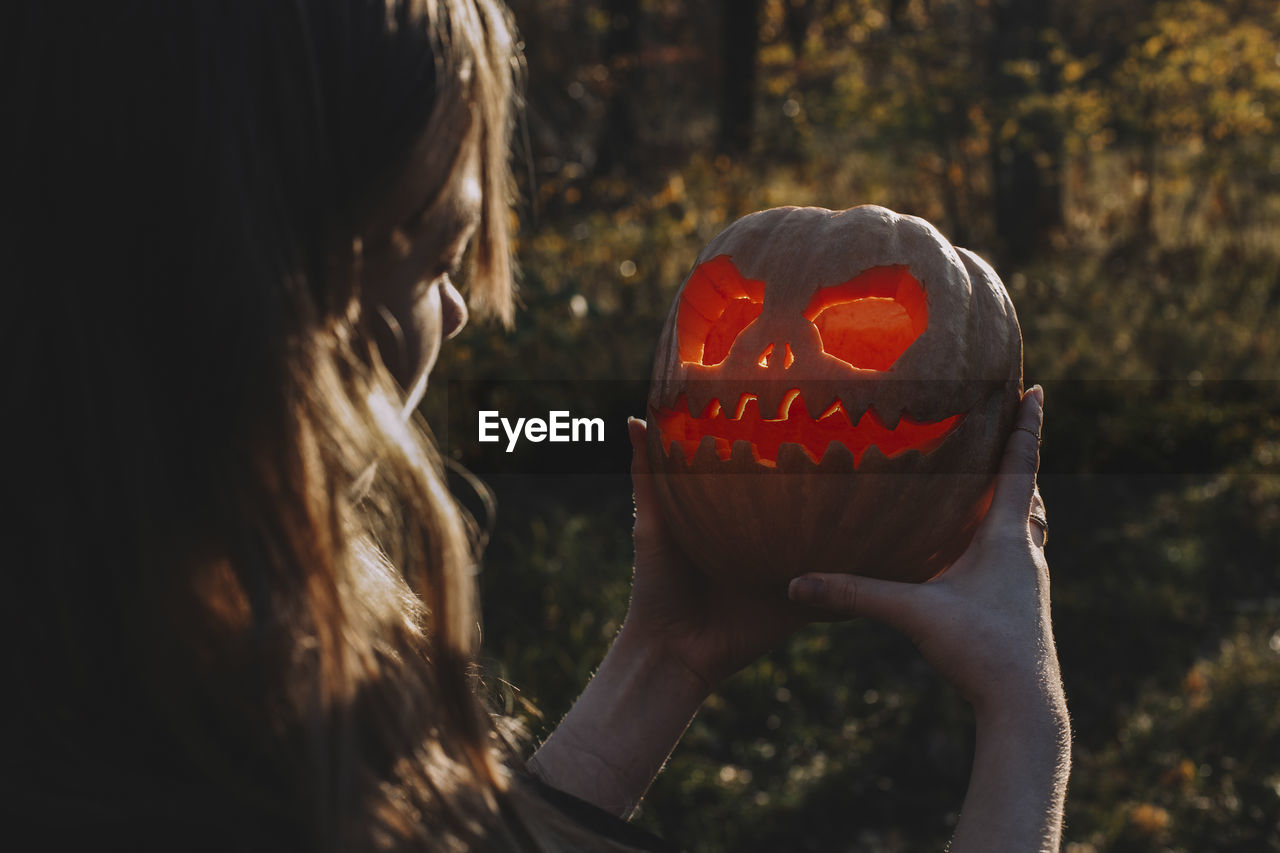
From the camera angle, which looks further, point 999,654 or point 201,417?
point 999,654

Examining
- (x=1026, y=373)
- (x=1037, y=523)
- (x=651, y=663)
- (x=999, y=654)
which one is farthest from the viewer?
(x=1026, y=373)

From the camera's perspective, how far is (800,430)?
1.83m

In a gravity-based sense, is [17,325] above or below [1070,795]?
above

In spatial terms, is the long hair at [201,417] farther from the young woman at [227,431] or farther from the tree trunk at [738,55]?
the tree trunk at [738,55]

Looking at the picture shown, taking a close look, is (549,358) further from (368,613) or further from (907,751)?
(368,613)

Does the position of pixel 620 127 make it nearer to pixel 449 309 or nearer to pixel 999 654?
pixel 449 309

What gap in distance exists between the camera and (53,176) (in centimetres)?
91

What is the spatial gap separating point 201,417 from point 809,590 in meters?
0.93

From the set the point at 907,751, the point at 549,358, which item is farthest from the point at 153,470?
the point at 549,358

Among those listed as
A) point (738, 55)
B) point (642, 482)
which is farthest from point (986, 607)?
point (738, 55)

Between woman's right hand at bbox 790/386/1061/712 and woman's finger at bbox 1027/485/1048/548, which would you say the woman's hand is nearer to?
woman's right hand at bbox 790/386/1061/712

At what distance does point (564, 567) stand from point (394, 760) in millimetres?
3081

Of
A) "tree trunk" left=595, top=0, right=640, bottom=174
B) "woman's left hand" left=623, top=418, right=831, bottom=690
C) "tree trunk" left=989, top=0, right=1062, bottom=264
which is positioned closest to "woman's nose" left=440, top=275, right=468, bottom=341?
"woman's left hand" left=623, top=418, right=831, bottom=690

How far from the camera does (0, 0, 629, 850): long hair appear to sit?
0.92 metres
